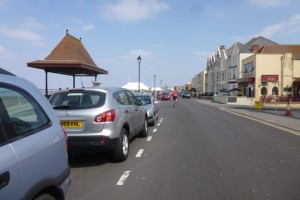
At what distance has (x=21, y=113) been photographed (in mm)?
3527

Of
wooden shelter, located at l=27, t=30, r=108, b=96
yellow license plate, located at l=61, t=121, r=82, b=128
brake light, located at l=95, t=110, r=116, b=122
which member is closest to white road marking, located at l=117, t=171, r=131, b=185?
brake light, located at l=95, t=110, r=116, b=122

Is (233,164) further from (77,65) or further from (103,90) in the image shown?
(77,65)

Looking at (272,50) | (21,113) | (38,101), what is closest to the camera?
(21,113)

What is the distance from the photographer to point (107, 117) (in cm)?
746

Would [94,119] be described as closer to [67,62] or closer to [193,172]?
[193,172]

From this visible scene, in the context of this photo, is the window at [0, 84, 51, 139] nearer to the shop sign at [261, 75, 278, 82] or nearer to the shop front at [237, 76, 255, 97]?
the shop front at [237, 76, 255, 97]

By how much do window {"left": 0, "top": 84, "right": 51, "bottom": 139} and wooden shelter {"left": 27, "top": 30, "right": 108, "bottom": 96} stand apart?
20.4 m

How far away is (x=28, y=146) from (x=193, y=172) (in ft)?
14.1

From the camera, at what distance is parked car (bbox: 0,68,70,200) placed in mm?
2918

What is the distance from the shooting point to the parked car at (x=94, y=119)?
24.0 feet

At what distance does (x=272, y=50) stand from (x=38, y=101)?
2348 inches

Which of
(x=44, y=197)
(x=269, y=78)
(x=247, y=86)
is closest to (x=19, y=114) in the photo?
(x=44, y=197)

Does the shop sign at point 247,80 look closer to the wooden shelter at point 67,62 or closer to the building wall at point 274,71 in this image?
the building wall at point 274,71

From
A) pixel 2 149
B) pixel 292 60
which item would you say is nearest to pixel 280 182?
pixel 2 149
